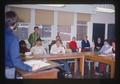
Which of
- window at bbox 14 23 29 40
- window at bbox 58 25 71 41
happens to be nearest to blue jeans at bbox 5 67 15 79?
window at bbox 14 23 29 40

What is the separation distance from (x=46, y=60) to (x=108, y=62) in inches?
20.1

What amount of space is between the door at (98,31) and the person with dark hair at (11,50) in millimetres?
535

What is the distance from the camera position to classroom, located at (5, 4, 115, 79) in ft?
4.67

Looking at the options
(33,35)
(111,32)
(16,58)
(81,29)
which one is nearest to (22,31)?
(33,35)

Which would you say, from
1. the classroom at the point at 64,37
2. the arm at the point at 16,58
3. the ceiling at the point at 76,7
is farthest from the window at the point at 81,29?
the arm at the point at 16,58

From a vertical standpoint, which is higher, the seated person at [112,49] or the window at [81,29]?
the window at [81,29]

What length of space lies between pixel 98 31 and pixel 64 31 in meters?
0.28

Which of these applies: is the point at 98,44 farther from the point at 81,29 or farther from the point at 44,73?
the point at 44,73

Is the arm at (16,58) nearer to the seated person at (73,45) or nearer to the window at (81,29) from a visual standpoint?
the seated person at (73,45)

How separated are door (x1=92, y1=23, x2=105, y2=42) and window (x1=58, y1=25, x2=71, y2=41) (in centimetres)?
20

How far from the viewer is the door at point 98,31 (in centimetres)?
143

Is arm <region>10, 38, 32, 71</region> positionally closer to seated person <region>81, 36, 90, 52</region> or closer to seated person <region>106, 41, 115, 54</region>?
seated person <region>81, 36, 90, 52</region>

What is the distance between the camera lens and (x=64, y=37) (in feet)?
4.70
